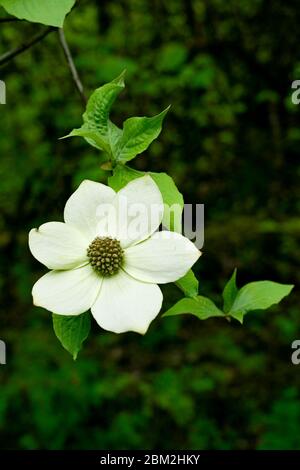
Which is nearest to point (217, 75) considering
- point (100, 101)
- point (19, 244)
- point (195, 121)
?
point (195, 121)

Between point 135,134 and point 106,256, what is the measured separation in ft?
0.38

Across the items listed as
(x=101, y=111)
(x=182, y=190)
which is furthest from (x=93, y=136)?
(x=182, y=190)

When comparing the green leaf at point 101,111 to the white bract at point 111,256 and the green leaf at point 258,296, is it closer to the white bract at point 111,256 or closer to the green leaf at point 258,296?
→ the white bract at point 111,256

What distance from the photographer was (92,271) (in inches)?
24.0

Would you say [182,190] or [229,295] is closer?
[229,295]

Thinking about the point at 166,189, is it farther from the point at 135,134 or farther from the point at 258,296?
the point at 258,296

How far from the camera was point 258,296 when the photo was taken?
721mm

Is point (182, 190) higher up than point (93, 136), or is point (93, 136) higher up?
point (182, 190)

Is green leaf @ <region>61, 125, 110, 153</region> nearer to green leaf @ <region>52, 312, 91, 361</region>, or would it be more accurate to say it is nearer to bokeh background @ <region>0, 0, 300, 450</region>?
green leaf @ <region>52, 312, 91, 361</region>

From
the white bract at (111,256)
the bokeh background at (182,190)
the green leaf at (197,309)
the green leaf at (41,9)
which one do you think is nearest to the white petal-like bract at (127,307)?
the white bract at (111,256)

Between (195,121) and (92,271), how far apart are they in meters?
1.88

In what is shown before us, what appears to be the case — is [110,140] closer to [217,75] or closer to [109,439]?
[109,439]

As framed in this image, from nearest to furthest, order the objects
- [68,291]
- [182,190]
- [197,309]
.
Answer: [68,291], [197,309], [182,190]
